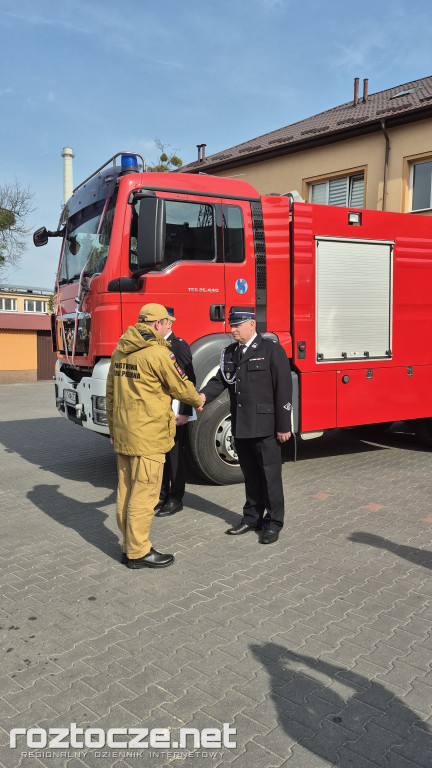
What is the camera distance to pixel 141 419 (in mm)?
4008

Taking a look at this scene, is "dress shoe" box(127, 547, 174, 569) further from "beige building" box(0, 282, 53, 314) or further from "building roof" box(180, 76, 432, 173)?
"beige building" box(0, 282, 53, 314)

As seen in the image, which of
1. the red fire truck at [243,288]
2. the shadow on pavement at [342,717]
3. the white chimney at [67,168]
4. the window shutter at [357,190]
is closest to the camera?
the shadow on pavement at [342,717]

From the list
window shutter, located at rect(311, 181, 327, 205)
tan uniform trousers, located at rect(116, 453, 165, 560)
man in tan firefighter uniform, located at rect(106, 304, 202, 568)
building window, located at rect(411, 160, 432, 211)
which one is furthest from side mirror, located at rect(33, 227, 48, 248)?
window shutter, located at rect(311, 181, 327, 205)

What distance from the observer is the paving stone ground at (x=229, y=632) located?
2.46m

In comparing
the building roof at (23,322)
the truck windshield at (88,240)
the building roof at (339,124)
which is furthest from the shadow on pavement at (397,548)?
the building roof at (23,322)

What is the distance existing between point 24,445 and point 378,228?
6.09 metres

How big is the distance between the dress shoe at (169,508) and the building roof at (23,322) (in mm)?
19334

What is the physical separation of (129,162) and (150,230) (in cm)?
101

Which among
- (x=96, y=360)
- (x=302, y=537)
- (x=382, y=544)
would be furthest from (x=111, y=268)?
(x=382, y=544)

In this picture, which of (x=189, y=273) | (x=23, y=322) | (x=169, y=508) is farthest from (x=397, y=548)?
(x=23, y=322)

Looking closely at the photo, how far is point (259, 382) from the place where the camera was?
472 cm

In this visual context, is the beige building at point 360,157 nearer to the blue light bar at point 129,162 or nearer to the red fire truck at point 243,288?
the red fire truck at point 243,288

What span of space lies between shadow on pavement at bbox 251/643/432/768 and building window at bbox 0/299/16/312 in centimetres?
4375

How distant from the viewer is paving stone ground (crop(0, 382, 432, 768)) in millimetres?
Answer: 2463
